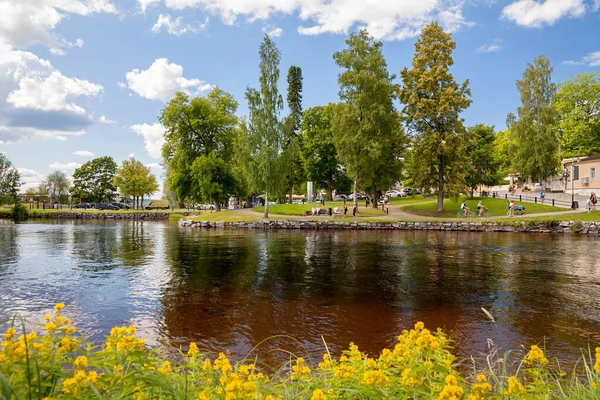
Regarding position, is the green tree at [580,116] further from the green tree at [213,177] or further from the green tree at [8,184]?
the green tree at [8,184]

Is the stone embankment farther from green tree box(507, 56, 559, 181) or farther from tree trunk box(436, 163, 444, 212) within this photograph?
green tree box(507, 56, 559, 181)

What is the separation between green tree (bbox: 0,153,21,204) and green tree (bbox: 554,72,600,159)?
95121 millimetres

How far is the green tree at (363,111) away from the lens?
42469 mm

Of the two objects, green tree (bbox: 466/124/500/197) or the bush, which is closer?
the bush

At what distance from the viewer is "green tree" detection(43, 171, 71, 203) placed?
326ft

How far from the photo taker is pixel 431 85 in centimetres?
4372

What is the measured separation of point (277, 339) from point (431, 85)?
4212 centimetres

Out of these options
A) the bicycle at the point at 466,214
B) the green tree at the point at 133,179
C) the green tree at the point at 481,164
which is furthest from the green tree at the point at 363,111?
the green tree at the point at 133,179

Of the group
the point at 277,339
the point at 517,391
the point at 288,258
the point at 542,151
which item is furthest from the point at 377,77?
the point at 517,391

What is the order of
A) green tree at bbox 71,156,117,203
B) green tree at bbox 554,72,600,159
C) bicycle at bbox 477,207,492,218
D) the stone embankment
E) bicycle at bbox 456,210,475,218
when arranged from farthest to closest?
green tree at bbox 71,156,117,203
green tree at bbox 554,72,600,159
bicycle at bbox 456,210,475,218
bicycle at bbox 477,207,492,218
the stone embankment

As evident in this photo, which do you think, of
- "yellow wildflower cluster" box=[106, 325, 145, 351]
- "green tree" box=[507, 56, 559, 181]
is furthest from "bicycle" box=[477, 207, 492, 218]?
"yellow wildflower cluster" box=[106, 325, 145, 351]

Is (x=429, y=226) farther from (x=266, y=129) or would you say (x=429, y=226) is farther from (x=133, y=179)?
(x=133, y=179)

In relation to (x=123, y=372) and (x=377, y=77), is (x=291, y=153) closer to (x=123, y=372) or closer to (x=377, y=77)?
(x=377, y=77)

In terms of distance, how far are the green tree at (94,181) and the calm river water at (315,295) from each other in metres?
80.0
